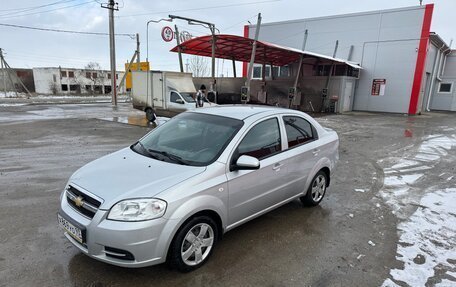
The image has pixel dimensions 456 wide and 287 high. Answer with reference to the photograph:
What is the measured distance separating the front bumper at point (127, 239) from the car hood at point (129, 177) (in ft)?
0.61

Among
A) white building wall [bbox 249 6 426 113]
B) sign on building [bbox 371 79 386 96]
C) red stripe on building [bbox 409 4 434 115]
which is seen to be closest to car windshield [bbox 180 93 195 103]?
white building wall [bbox 249 6 426 113]

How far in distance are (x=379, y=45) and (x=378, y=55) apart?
0.76 metres

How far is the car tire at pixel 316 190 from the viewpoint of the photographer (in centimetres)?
437

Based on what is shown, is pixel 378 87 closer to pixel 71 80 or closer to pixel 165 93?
pixel 165 93

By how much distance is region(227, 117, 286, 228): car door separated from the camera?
315cm

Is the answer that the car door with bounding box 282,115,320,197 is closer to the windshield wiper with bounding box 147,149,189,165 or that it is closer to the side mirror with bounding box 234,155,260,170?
the side mirror with bounding box 234,155,260,170

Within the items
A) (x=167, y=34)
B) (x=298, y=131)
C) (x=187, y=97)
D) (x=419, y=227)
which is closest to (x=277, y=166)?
(x=298, y=131)

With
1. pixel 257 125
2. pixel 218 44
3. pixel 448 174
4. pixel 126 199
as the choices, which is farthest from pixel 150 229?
pixel 218 44

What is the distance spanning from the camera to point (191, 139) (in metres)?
3.55

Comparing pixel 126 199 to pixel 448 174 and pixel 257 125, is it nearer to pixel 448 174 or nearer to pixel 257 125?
pixel 257 125

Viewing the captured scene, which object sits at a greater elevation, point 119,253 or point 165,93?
point 165,93

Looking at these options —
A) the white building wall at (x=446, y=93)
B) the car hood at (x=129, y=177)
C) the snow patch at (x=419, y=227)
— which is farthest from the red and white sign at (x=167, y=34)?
the white building wall at (x=446, y=93)

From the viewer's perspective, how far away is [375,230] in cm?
388

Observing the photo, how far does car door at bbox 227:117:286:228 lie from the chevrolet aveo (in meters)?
0.01
